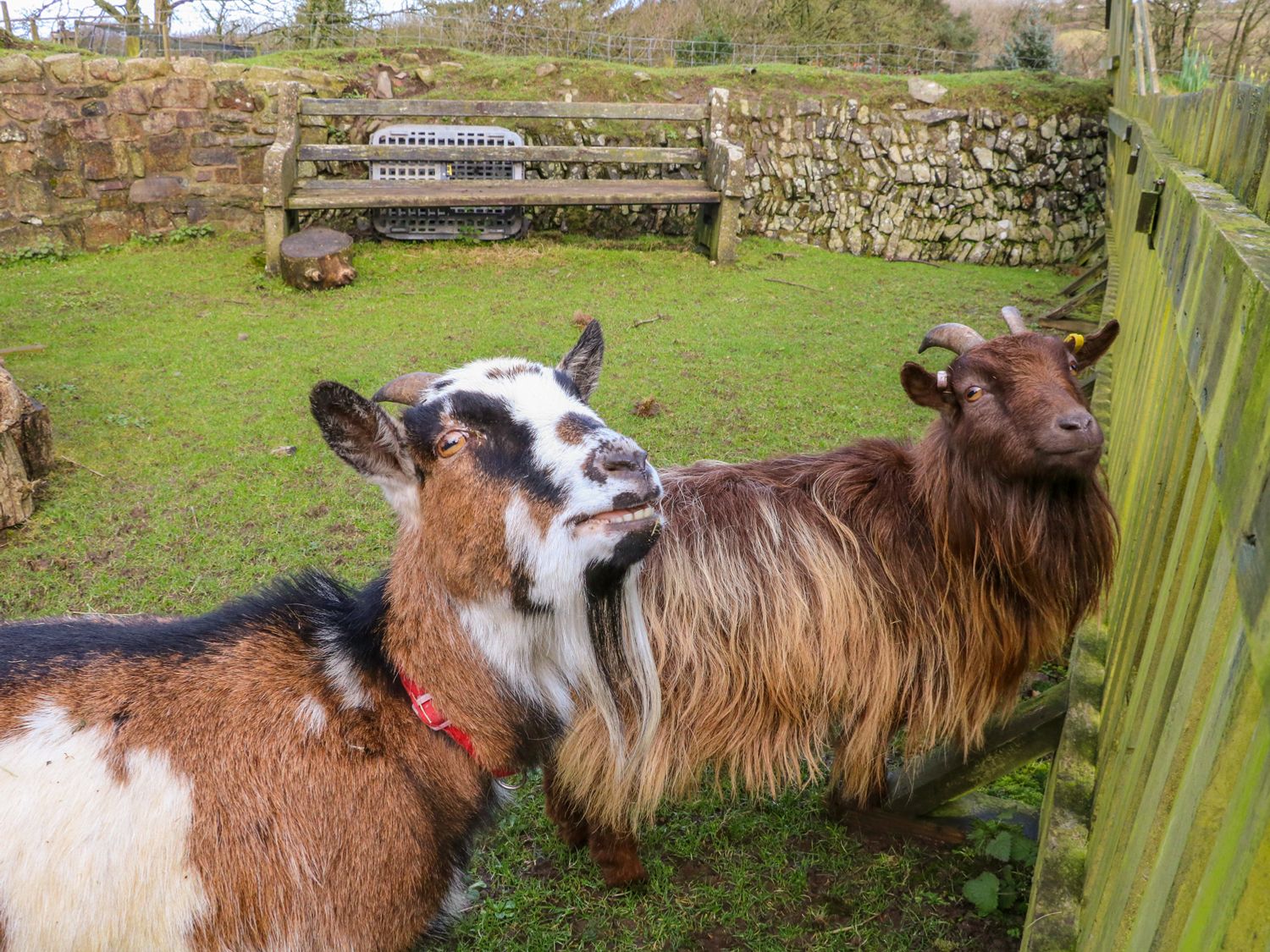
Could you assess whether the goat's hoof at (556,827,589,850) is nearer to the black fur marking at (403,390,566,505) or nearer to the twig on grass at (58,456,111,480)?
the black fur marking at (403,390,566,505)

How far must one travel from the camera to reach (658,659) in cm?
291

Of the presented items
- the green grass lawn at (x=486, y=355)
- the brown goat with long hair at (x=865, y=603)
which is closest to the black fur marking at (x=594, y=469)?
the brown goat with long hair at (x=865, y=603)

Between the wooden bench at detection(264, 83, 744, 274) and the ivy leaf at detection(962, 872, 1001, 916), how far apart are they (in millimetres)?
8518

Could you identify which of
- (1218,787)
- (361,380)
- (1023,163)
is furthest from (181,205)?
(1218,787)

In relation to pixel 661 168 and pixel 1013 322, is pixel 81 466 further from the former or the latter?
pixel 661 168

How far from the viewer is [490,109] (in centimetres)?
998

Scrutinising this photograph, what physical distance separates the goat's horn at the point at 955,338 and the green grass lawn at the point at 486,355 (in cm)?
184

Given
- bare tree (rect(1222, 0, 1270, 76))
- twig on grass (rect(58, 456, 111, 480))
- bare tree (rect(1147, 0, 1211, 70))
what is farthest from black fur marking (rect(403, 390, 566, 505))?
bare tree (rect(1147, 0, 1211, 70))

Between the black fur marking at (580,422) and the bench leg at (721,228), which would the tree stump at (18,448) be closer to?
the black fur marking at (580,422)

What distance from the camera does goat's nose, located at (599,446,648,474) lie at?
7.25 ft

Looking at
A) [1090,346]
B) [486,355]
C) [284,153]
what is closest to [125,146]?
[284,153]

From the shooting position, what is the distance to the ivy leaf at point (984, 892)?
295 cm

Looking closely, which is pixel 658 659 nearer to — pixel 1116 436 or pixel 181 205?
pixel 1116 436

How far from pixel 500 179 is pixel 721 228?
8.92ft
